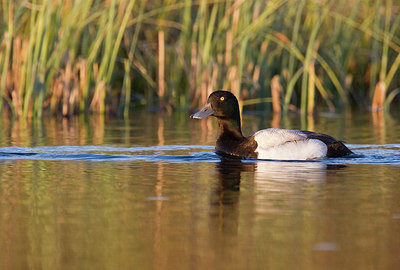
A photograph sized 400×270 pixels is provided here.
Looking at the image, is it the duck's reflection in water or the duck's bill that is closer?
the duck's reflection in water

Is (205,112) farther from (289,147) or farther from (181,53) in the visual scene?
(181,53)

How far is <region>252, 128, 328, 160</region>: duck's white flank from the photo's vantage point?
350 inches

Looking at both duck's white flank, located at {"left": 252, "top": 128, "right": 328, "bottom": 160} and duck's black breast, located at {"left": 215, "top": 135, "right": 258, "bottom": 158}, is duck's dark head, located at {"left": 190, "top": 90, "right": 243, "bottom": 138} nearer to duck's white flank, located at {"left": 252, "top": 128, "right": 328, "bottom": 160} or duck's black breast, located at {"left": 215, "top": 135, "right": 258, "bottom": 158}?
duck's black breast, located at {"left": 215, "top": 135, "right": 258, "bottom": 158}

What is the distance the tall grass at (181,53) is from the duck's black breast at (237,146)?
3.76 metres

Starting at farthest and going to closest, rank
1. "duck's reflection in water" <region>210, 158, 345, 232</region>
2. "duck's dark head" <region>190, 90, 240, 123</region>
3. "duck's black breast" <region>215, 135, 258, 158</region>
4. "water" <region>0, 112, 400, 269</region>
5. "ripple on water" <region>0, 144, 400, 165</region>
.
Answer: "duck's dark head" <region>190, 90, 240, 123</region>
"duck's black breast" <region>215, 135, 258, 158</region>
"ripple on water" <region>0, 144, 400, 165</region>
"duck's reflection in water" <region>210, 158, 345, 232</region>
"water" <region>0, 112, 400, 269</region>

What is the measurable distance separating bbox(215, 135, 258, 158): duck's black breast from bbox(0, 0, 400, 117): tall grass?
3762 millimetres

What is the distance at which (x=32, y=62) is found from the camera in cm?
1277

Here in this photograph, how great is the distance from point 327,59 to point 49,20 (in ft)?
18.9

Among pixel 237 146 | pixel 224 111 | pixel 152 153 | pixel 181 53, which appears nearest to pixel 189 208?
pixel 152 153

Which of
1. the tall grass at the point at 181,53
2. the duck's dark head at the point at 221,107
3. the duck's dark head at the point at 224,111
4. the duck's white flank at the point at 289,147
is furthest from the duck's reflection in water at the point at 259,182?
the tall grass at the point at 181,53

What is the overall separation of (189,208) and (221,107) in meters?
4.62

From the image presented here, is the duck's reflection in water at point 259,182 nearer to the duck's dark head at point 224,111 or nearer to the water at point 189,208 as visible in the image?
the water at point 189,208

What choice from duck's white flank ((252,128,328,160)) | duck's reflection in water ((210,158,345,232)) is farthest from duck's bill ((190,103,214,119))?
duck's white flank ((252,128,328,160))

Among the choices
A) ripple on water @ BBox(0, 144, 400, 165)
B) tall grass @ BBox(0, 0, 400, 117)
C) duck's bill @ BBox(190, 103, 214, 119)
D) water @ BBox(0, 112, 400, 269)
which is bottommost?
water @ BBox(0, 112, 400, 269)
